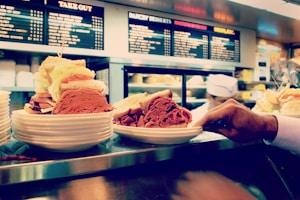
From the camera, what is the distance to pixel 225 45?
4.19 metres

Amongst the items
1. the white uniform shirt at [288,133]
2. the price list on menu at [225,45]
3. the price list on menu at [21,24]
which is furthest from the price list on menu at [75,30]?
the white uniform shirt at [288,133]

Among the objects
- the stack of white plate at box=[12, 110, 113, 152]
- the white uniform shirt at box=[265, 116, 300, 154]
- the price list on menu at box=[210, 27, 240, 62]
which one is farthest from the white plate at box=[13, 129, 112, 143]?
the price list on menu at box=[210, 27, 240, 62]

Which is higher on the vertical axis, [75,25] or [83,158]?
[75,25]

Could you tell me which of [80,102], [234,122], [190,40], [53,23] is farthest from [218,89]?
[80,102]

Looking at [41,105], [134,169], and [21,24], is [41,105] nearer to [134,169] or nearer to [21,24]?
[134,169]

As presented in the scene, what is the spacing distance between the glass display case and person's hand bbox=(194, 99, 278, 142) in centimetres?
203

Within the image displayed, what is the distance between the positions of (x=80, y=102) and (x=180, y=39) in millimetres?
3039

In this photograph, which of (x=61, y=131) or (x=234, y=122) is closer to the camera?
(x=61, y=131)

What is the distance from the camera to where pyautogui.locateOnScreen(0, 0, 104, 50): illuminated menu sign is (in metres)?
2.54

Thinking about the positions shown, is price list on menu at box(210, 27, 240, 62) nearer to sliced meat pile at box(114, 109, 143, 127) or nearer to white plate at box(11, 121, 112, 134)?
sliced meat pile at box(114, 109, 143, 127)

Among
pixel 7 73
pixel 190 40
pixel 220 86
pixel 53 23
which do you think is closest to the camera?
pixel 7 73

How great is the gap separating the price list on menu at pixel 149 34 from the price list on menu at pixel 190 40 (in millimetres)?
138

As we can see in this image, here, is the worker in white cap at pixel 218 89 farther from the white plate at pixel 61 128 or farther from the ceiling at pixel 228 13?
the white plate at pixel 61 128

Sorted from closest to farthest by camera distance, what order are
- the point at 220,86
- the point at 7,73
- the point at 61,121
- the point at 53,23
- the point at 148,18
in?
1. the point at 61,121
2. the point at 7,73
3. the point at 53,23
4. the point at 148,18
5. the point at 220,86
